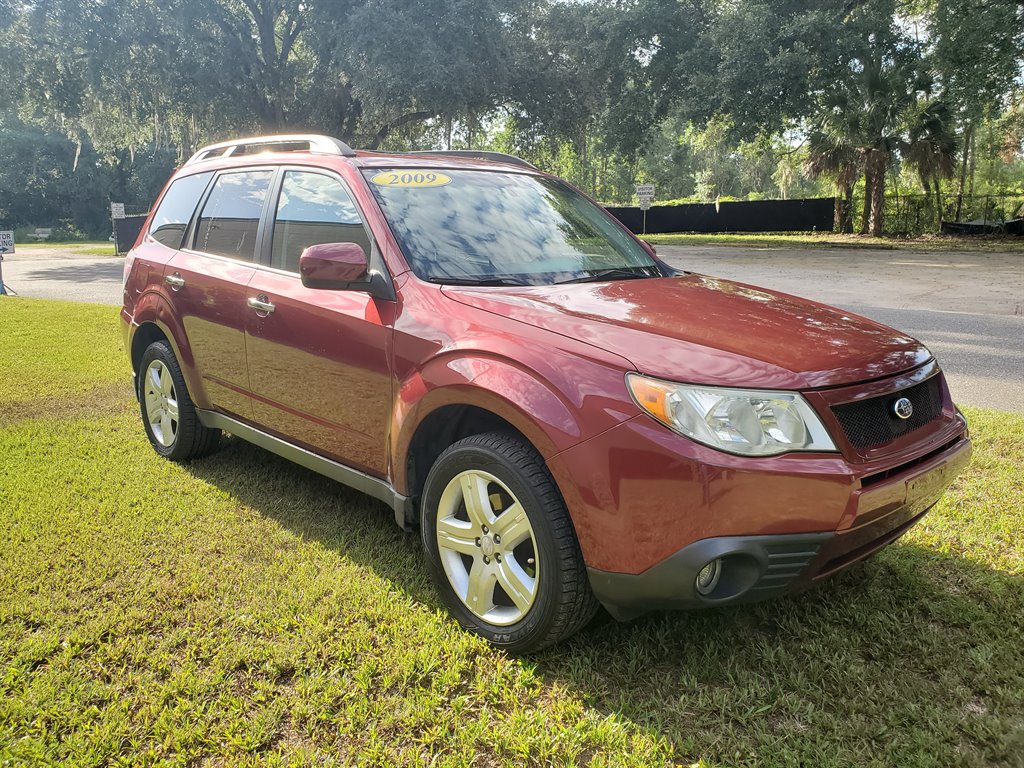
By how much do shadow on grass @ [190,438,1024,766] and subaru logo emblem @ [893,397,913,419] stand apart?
0.85 m

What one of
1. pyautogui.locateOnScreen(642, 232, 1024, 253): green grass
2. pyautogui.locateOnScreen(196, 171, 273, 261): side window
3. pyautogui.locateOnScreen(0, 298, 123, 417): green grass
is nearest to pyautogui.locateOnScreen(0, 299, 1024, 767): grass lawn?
pyautogui.locateOnScreen(196, 171, 273, 261): side window

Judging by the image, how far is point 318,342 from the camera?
343 cm

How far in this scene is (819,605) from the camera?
10.1 ft

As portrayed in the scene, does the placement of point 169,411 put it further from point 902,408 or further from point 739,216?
point 739,216

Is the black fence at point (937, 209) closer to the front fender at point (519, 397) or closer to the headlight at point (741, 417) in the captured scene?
the headlight at point (741, 417)

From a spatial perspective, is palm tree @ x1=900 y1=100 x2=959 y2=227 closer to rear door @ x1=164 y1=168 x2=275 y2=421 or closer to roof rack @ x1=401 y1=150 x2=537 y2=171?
roof rack @ x1=401 y1=150 x2=537 y2=171

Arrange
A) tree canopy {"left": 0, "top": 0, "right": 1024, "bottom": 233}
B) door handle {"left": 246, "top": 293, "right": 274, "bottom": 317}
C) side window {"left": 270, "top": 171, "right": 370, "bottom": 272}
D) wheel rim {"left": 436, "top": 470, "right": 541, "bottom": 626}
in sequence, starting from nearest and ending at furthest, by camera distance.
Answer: wheel rim {"left": 436, "top": 470, "right": 541, "bottom": 626}, side window {"left": 270, "top": 171, "right": 370, "bottom": 272}, door handle {"left": 246, "top": 293, "right": 274, "bottom": 317}, tree canopy {"left": 0, "top": 0, "right": 1024, "bottom": 233}

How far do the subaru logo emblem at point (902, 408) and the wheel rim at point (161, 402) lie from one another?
12.4 feet

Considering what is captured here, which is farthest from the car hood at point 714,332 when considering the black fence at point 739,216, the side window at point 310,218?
the black fence at point 739,216

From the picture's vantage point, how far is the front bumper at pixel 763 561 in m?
2.28

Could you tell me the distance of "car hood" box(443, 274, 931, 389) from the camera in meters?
2.39

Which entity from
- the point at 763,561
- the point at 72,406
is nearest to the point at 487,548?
the point at 763,561

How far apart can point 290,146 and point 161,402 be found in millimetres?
1796

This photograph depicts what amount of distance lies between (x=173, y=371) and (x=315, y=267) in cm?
193
